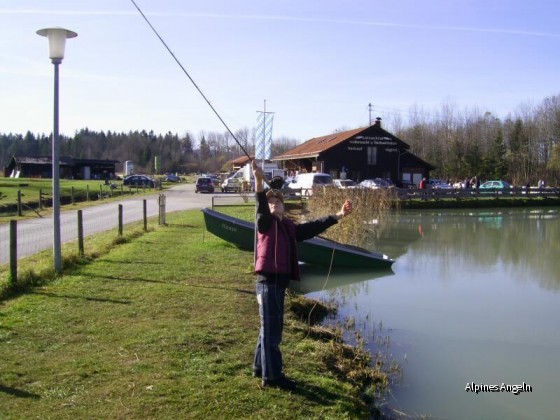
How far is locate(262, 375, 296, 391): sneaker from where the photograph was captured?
17.0 ft

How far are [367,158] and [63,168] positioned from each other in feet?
134

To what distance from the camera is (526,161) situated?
225ft

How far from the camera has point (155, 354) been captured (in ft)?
19.3

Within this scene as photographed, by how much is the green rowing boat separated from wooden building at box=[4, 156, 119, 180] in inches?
2221

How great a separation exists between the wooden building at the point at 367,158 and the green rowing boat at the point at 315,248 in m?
35.7

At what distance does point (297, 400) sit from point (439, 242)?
17969 mm

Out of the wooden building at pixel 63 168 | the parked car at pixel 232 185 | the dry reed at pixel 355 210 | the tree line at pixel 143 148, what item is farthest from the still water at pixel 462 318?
the tree line at pixel 143 148

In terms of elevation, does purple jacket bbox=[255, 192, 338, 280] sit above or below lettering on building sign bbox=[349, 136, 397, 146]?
below

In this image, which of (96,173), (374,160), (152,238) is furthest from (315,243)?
(96,173)

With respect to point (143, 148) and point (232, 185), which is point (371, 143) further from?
point (143, 148)

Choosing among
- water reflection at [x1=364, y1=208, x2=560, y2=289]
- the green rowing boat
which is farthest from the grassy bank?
water reflection at [x1=364, y1=208, x2=560, y2=289]

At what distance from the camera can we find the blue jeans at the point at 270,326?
5141mm

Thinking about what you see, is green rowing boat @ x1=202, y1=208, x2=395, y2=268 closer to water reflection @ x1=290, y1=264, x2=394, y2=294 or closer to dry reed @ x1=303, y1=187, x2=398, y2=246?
water reflection @ x1=290, y1=264, x2=394, y2=294

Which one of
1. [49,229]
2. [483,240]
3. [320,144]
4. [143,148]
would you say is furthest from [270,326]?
[143,148]
